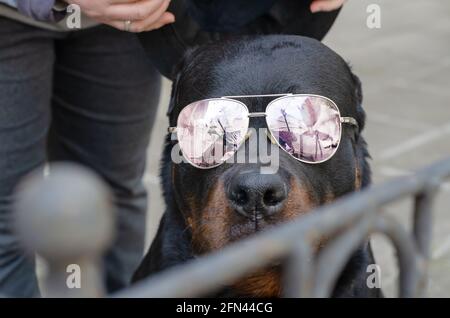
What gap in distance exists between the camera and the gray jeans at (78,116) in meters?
2.44

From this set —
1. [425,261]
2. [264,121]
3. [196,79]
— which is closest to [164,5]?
[196,79]

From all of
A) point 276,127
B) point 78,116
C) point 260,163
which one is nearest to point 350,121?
point 276,127

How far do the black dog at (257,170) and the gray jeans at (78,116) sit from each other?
42cm

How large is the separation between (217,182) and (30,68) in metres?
0.80

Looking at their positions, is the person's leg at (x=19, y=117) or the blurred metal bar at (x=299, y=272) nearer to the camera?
the blurred metal bar at (x=299, y=272)

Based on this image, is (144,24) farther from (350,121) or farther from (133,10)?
(350,121)

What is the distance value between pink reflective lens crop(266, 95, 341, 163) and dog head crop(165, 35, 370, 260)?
3 centimetres

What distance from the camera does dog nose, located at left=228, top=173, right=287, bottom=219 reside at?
6.17ft

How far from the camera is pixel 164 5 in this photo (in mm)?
2156

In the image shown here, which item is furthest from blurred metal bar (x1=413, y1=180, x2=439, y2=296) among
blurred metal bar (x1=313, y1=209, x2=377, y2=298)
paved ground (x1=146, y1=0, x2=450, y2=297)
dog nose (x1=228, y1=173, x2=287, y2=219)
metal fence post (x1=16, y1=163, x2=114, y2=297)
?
paved ground (x1=146, y1=0, x2=450, y2=297)

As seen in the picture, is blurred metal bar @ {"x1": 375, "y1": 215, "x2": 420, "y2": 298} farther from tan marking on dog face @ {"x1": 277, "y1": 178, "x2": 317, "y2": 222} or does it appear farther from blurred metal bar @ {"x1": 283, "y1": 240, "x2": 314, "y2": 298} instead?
tan marking on dog face @ {"x1": 277, "y1": 178, "x2": 317, "y2": 222}

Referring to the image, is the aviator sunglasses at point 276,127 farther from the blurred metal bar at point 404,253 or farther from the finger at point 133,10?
the blurred metal bar at point 404,253

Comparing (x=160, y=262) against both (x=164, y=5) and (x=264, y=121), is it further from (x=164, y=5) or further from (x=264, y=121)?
(x=164, y=5)

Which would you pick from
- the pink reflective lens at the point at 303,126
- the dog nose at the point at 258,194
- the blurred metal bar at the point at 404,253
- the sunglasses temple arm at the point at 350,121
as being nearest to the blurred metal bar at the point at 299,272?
the blurred metal bar at the point at 404,253
